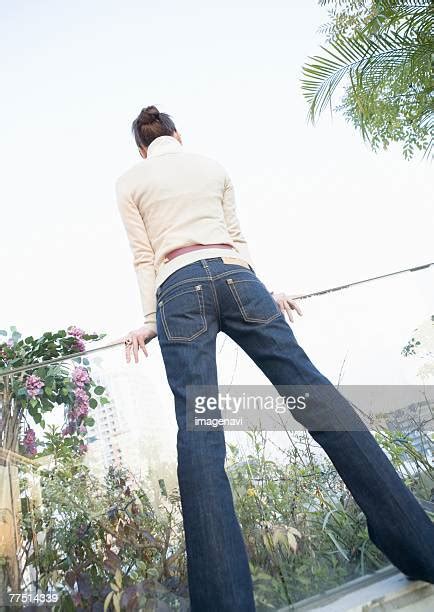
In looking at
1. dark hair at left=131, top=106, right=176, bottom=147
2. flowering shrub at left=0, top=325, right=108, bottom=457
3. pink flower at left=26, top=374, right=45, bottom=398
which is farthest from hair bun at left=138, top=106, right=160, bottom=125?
pink flower at left=26, top=374, right=45, bottom=398

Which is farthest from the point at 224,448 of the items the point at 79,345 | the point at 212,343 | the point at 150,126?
the point at 79,345

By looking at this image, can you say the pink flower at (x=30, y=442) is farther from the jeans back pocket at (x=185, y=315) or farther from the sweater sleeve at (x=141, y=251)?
the jeans back pocket at (x=185, y=315)

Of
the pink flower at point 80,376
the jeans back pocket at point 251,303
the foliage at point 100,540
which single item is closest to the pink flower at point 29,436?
the foliage at point 100,540

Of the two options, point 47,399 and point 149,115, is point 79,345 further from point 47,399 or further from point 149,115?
point 149,115

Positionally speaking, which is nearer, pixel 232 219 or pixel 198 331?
pixel 198 331

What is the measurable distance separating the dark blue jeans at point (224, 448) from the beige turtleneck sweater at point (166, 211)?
0.30 ft

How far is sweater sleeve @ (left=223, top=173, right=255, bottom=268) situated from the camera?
4.49ft

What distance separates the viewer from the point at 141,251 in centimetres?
129

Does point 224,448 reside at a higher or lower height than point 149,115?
lower

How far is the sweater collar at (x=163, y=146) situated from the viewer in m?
1.37

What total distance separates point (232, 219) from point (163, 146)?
0.30m

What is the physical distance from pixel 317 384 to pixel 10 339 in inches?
68.8

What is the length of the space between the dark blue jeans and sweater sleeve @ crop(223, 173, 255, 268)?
0.18 meters

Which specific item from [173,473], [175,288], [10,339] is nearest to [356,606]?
[173,473]
